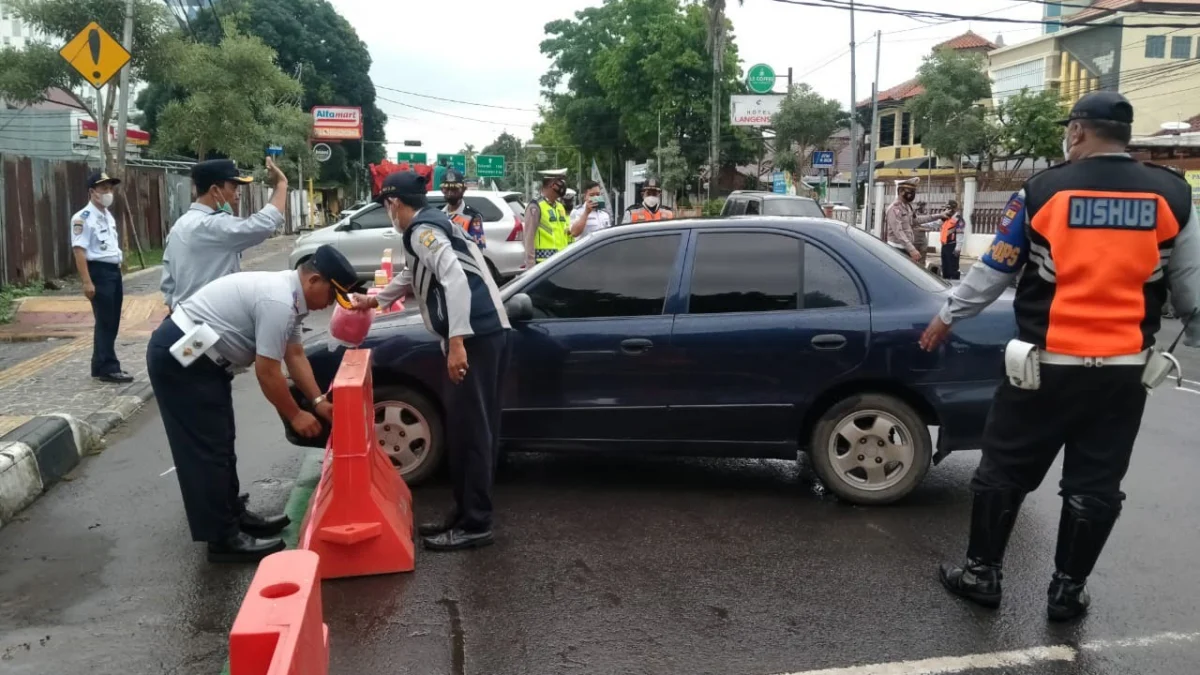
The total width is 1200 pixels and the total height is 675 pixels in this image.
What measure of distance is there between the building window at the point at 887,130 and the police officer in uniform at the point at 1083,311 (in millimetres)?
51947

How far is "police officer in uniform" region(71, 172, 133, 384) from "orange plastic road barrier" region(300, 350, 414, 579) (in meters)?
4.83

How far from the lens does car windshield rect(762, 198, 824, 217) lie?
17.5 m

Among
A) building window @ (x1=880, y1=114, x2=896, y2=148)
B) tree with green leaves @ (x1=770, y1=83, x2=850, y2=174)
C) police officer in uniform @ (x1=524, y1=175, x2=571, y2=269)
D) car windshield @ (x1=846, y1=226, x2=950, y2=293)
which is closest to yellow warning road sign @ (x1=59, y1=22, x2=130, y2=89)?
police officer in uniform @ (x1=524, y1=175, x2=571, y2=269)

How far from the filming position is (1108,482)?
3.69 meters

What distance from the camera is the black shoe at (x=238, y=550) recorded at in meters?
4.51

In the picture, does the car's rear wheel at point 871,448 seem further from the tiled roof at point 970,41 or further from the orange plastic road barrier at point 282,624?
the tiled roof at point 970,41

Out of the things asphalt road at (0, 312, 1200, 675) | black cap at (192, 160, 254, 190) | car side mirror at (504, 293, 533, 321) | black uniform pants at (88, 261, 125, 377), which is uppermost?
black cap at (192, 160, 254, 190)

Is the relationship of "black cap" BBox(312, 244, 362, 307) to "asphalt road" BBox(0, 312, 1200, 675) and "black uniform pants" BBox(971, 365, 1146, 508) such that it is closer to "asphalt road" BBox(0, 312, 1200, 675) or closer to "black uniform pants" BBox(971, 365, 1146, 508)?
"asphalt road" BBox(0, 312, 1200, 675)

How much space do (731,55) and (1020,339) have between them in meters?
39.5

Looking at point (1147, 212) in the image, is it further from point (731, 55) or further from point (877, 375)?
point (731, 55)

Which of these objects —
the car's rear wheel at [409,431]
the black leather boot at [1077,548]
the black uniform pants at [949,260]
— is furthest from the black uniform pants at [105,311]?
the black uniform pants at [949,260]

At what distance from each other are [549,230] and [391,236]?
735 cm

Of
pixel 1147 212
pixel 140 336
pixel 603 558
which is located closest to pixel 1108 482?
pixel 1147 212

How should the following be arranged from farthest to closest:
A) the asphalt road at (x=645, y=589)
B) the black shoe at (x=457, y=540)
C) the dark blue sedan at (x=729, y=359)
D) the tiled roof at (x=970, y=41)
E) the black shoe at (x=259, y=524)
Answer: the tiled roof at (x=970, y=41) < the dark blue sedan at (x=729, y=359) < the black shoe at (x=259, y=524) < the black shoe at (x=457, y=540) < the asphalt road at (x=645, y=589)
